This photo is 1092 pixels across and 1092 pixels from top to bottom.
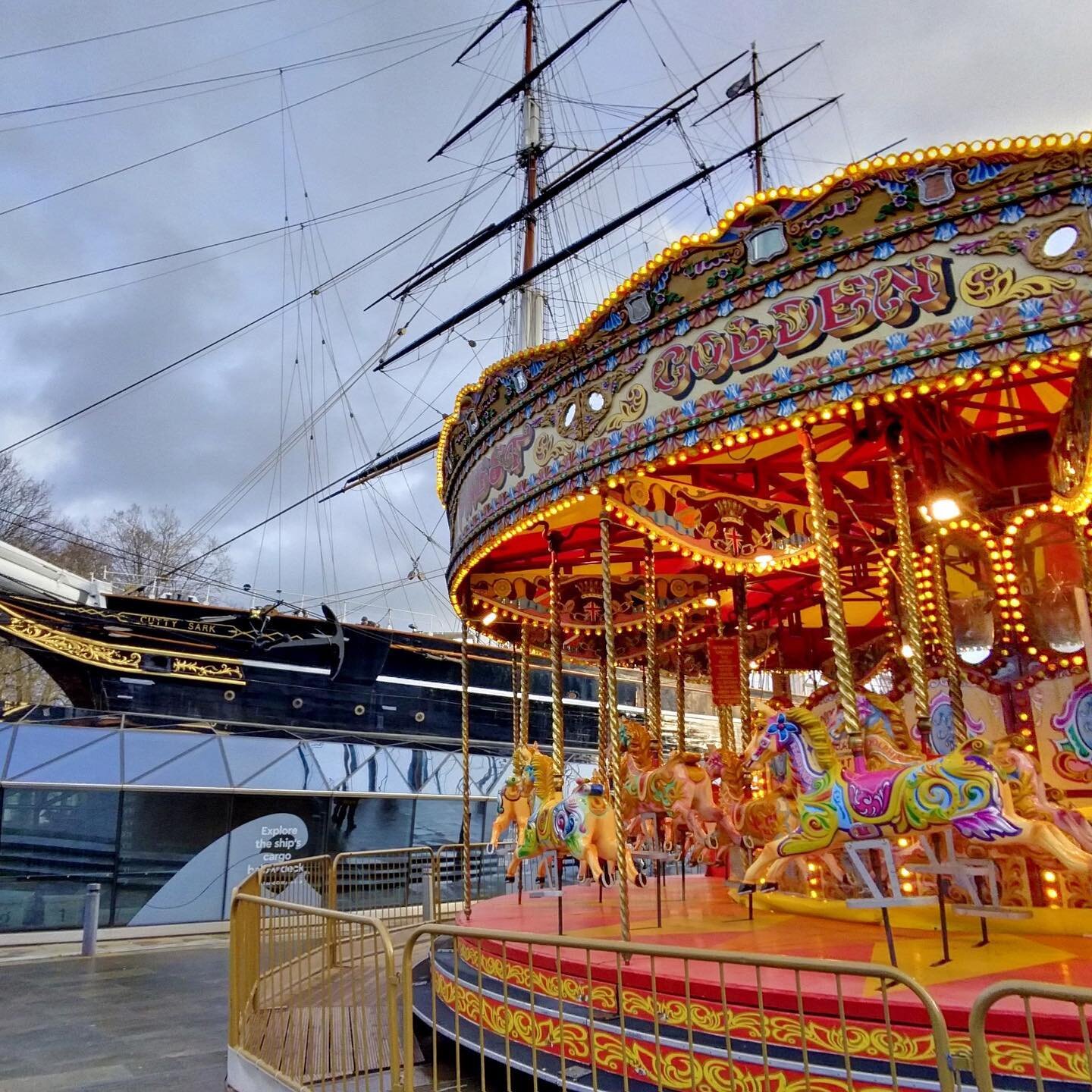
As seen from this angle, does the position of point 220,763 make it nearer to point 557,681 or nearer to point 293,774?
point 293,774

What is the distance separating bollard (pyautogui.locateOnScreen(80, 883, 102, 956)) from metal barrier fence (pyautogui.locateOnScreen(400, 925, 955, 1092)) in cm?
766

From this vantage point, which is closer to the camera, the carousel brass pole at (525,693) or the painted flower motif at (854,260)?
the painted flower motif at (854,260)

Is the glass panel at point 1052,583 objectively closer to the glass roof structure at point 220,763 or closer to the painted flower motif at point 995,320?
the painted flower motif at point 995,320

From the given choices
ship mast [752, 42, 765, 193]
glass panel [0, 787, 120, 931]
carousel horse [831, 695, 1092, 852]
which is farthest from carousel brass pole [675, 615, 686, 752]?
ship mast [752, 42, 765, 193]

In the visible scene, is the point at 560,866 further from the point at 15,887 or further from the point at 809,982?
the point at 15,887

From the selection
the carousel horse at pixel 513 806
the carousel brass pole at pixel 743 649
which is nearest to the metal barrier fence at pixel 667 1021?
the carousel horse at pixel 513 806

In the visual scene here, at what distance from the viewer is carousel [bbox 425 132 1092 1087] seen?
4598 millimetres

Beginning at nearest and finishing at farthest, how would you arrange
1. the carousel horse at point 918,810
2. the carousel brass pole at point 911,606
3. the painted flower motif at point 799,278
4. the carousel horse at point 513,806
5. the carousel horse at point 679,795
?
the carousel horse at point 918,810 → the painted flower motif at point 799,278 → the carousel brass pole at point 911,606 → the carousel horse at point 679,795 → the carousel horse at point 513,806

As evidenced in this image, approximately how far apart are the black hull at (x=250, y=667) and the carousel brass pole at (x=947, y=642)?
16677 mm

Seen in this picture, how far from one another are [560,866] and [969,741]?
333 cm

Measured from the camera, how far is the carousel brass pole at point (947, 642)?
19.4 ft

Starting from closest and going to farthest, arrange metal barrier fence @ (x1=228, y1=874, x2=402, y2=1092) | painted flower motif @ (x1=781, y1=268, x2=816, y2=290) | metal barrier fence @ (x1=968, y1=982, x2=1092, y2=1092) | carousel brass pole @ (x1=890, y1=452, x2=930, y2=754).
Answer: metal barrier fence @ (x1=968, y1=982, x2=1092, y2=1092)
metal barrier fence @ (x1=228, y1=874, x2=402, y2=1092)
painted flower motif @ (x1=781, y1=268, x2=816, y2=290)
carousel brass pole @ (x1=890, y1=452, x2=930, y2=754)

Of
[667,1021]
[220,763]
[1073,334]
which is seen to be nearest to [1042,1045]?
[667,1021]

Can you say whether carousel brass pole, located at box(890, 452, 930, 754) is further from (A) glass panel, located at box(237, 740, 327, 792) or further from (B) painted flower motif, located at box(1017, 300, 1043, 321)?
(A) glass panel, located at box(237, 740, 327, 792)
